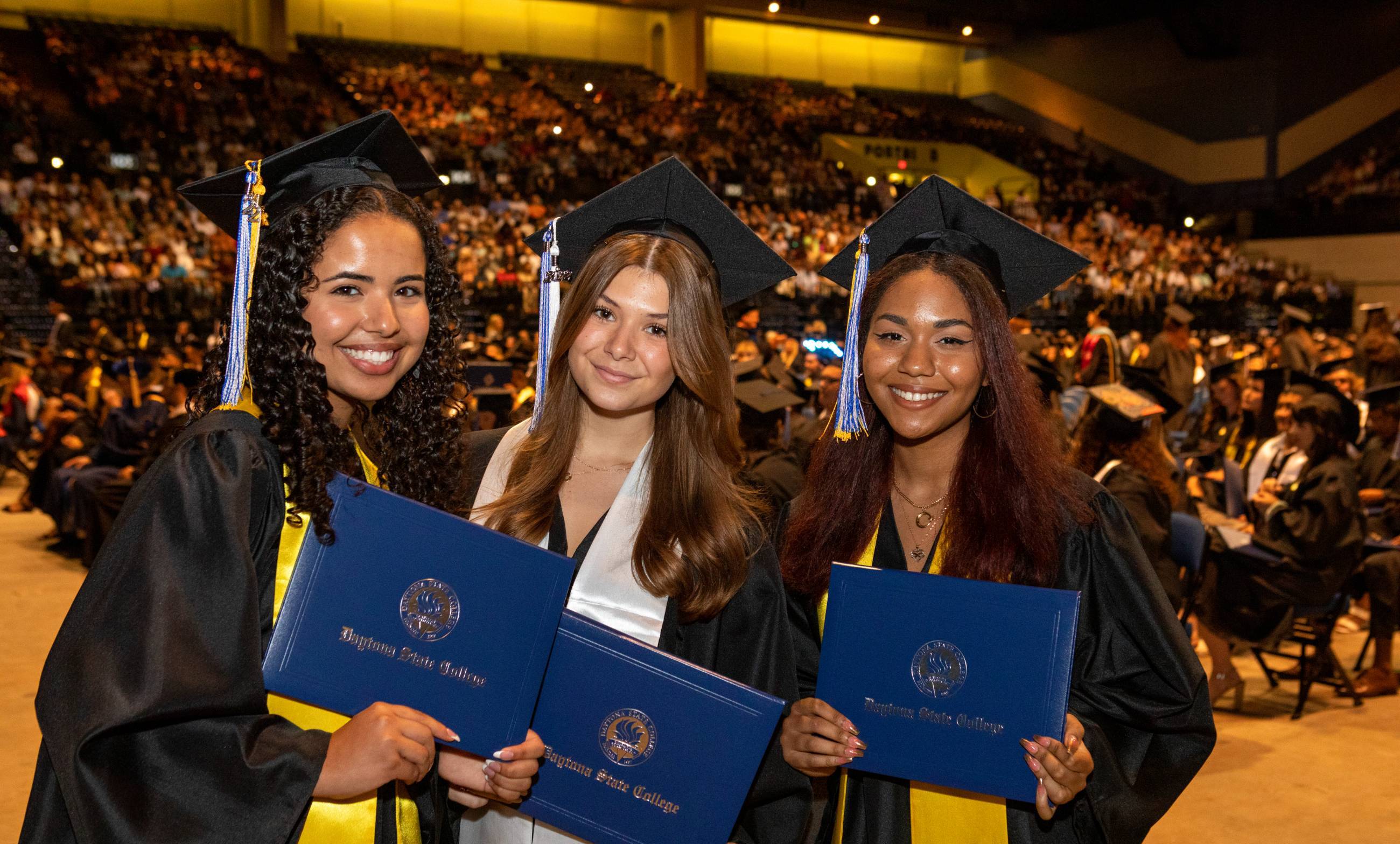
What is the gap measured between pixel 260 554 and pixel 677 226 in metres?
1.01

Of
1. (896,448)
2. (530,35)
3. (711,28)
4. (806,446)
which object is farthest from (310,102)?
(896,448)

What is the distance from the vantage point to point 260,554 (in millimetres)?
1591

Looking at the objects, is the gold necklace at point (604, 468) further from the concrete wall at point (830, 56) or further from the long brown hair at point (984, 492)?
the concrete wall at point (830, 56)

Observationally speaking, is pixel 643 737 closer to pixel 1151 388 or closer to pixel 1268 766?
pixel 1151 388

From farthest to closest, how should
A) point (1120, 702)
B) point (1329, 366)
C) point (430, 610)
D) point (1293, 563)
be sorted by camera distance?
1. point (1329, 366)
2. point (1293, 563)
3. point (1120, 702)
4. point (430, 610)

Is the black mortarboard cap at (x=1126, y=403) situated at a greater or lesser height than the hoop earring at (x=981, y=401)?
lesser

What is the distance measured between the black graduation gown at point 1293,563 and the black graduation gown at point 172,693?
536 cm

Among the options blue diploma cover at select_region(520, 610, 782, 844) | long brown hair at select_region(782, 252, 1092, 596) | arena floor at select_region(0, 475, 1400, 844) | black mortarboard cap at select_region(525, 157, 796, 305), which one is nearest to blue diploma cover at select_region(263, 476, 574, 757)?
blue diploma cover at select_region(520, 610, 782, 844)

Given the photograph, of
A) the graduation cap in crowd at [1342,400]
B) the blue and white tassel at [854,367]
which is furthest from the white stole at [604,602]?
the graduation cap in crowd at [1342,400]

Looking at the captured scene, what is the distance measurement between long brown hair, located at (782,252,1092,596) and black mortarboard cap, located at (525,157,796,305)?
0.78 feet

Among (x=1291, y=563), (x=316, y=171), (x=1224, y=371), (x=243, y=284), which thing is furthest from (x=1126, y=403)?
(x=1224, y=371)

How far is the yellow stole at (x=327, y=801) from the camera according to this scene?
1604 mm

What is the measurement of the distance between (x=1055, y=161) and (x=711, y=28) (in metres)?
11.1

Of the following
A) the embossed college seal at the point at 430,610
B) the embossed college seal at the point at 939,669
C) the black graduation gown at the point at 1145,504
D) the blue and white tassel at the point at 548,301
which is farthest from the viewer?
the black graduation gown at the point at 1145,504
